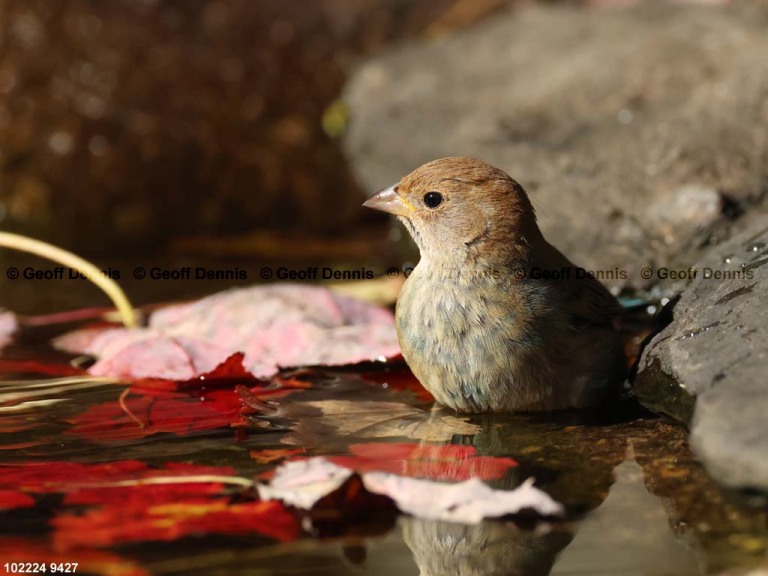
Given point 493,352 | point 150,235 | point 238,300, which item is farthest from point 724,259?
point 150,235

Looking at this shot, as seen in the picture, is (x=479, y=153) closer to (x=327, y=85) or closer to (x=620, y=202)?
(x=620, y=202)

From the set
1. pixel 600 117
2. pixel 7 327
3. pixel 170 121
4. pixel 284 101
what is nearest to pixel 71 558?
pixel 7 327

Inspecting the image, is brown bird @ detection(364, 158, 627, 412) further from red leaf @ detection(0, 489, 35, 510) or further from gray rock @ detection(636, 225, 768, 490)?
red leaf @ detection(0, 489, 35, 510)

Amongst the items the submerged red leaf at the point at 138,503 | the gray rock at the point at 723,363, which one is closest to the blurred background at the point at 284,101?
the gray rock at the point at 723,363

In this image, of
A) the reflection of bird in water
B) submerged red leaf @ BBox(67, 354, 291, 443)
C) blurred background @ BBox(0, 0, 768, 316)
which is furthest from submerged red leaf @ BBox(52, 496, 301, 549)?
blurred background @ BBox(0, 0, 768, 316)

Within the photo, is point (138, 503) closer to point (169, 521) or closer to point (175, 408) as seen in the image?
point (169, 521)
